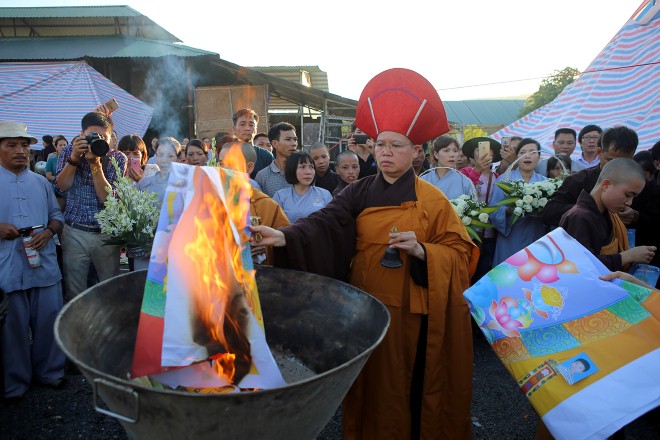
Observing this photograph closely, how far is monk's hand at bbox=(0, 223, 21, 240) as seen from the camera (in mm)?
3189

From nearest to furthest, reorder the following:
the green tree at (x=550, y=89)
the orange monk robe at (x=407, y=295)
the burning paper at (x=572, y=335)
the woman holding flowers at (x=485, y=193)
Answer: the burning paper at (x=572, y=335)
the orange monk robe at (x=407, y=295)
the woman holding flowers at (x=485, y=193)
the green tree at (x=550, y=89)

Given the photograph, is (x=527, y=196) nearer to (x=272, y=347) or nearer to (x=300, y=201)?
(x=300, y=201)

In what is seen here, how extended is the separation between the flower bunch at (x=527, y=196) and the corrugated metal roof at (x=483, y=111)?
32.4 metres

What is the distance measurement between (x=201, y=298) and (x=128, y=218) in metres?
1.69

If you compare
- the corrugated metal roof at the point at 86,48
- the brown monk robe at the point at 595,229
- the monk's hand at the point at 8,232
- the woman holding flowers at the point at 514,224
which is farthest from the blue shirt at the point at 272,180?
the corrugated metal roof at the point at 86,48

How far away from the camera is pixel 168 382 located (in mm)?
1727

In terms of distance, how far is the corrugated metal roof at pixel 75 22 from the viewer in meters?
15.3

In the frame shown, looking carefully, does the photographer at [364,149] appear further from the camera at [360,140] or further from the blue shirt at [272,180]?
the blue shirt at [272,180]

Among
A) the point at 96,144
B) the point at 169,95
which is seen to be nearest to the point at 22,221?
→ the point at 96,144

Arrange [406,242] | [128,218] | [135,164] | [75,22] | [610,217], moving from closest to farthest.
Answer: [406,242] → [610,217] → [128,218] → [135,164] → [75,22]

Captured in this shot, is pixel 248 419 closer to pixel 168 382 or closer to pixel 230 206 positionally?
pixel 168 382

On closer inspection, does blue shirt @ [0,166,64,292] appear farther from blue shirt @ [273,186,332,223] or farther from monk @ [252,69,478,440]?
monk @ [252,69,478,440]

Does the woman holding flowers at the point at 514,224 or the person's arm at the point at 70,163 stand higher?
the person's arm at the point at 70,163

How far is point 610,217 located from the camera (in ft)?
9.27
